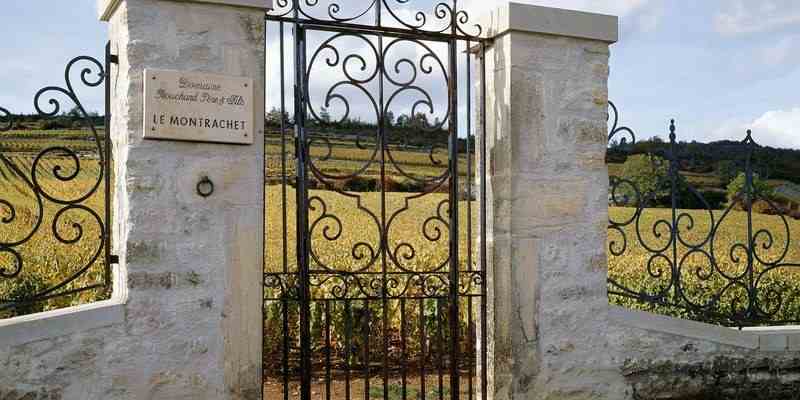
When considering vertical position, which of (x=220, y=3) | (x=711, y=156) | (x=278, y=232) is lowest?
(x=278, y=232)

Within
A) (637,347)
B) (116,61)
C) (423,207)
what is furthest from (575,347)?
(423,207)

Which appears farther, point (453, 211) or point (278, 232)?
point (278, 232)

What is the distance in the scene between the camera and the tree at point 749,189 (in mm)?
5465

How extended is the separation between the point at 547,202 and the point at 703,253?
7.54 feet

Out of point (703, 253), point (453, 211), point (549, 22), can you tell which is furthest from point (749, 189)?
point (453, 211)

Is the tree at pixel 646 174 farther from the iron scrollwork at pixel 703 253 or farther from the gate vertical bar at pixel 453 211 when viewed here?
the gate vertical bar at pixel 453 211

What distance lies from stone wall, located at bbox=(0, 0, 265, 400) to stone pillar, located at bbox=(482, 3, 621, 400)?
4.67 feet

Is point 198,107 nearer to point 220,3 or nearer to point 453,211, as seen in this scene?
point 220,3

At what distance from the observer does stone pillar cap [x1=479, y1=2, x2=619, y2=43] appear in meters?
4.48

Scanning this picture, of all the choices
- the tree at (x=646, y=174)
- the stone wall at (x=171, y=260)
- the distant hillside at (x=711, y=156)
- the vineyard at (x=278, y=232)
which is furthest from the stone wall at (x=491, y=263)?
the vineyard at (x=278, y=232)

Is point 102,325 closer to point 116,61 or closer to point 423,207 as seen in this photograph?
point 116,61

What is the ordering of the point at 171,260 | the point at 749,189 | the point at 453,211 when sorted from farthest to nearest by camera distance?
the point at 749,189, the point at 453,211, the point at 171,260

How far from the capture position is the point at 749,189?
5457 mm

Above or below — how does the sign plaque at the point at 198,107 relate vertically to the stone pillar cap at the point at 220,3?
below
